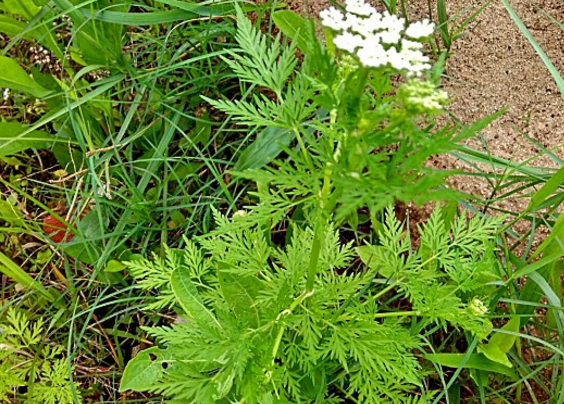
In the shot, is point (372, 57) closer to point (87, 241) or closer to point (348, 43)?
point (348, 43)

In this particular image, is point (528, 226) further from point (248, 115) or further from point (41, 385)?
point (41, 385)

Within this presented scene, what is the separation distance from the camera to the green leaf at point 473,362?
1384 mm

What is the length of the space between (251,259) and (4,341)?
0.77m

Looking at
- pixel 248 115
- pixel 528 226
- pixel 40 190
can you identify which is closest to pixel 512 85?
pixel 528 226

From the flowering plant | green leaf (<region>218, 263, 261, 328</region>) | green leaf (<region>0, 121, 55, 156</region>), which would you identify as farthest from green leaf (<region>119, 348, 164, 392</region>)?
green leaf (<region>0, 121, 55, 156</region>)

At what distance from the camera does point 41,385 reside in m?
1.59

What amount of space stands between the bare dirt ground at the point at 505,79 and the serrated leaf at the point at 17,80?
0.77 m

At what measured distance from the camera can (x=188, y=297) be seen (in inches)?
52.4

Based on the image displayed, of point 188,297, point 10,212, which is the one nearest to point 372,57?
point 188,297

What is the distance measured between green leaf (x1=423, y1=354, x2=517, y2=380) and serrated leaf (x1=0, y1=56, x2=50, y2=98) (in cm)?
123

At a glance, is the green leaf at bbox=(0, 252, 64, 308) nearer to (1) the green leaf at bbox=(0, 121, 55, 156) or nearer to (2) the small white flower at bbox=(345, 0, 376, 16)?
(1) the green leaf at bbox=(0, 121, 55, 156)

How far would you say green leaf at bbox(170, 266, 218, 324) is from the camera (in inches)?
51.6

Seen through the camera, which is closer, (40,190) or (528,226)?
(528,226)

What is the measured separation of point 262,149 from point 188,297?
491 millimetres
